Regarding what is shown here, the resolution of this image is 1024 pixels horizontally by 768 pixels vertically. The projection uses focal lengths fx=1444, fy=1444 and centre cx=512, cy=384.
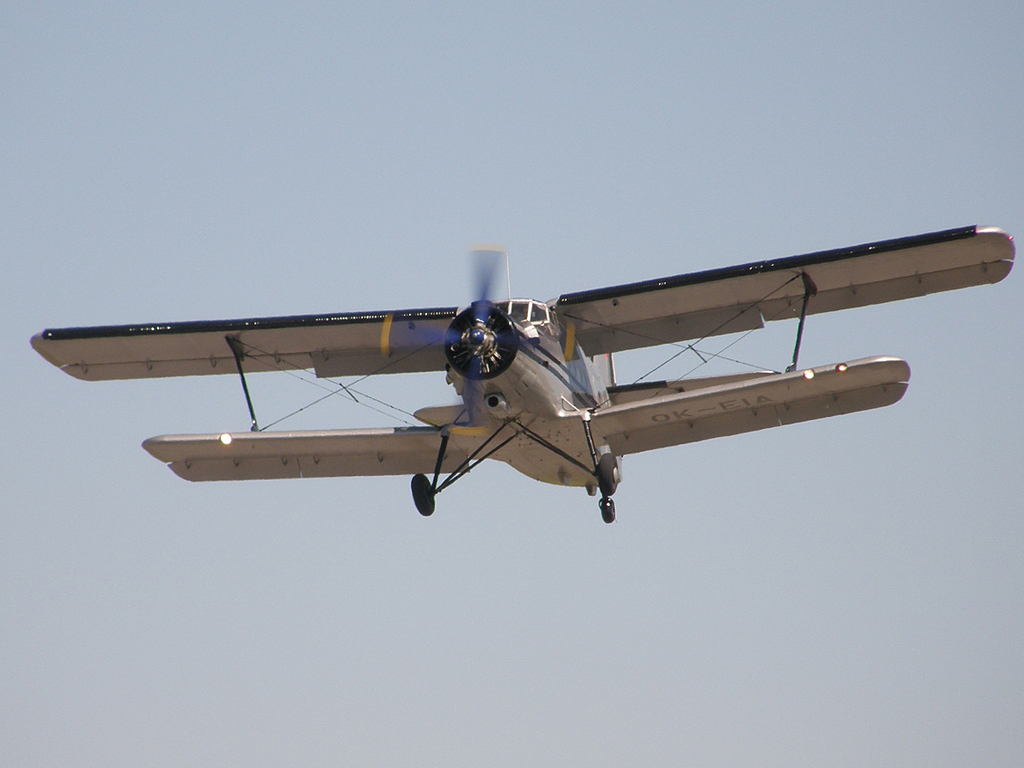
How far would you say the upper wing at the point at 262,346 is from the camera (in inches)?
804

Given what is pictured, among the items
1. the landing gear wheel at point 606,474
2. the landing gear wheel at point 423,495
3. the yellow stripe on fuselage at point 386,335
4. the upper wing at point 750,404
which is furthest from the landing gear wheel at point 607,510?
the yellow stripe on fuselage at point 386,335

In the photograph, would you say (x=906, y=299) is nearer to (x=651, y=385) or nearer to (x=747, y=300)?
(x=747, y=300)

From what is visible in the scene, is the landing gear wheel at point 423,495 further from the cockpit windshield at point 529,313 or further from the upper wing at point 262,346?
the cockpit windshield at point 529,313

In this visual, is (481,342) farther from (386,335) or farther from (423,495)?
(386,335)

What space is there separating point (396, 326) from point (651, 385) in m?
3.74

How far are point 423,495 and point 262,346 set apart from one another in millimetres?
3735

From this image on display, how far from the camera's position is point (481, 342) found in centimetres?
1800

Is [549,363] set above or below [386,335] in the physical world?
below

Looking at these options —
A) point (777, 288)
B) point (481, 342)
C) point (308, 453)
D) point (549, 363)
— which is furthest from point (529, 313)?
point (308, 453)

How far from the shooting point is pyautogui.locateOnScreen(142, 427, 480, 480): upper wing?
19.8 metres

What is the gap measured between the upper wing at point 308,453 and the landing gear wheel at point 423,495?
77 centimetres

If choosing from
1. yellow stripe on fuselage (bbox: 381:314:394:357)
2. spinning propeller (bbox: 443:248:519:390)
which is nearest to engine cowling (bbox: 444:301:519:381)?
spinning propeller (bbox: 443:248:519:390)

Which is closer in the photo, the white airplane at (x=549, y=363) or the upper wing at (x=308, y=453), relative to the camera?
the white airplane at (x=549, y=363)

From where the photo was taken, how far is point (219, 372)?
2158cm
